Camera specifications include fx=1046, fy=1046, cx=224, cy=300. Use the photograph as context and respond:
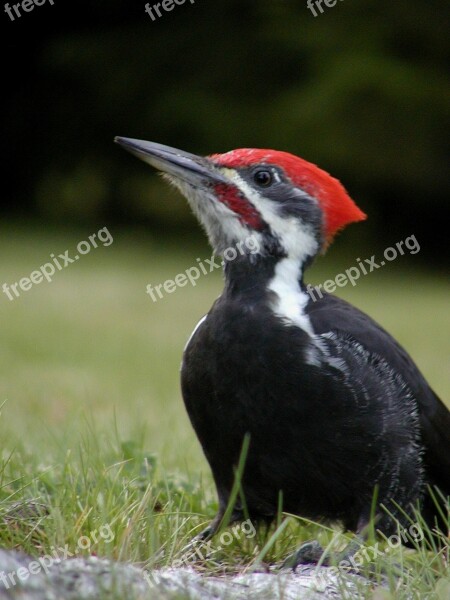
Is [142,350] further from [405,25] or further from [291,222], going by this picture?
[405,25]

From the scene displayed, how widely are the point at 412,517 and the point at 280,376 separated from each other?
75 centimetres

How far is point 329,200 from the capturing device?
3.60m

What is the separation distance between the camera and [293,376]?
316 centimetres

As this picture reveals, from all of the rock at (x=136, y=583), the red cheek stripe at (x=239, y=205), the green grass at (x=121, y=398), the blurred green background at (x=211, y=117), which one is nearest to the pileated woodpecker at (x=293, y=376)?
the red cheek stripe at (x=239, y=205)

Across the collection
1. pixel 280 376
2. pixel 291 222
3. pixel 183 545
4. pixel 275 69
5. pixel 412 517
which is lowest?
pixel 412 517

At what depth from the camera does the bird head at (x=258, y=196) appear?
11.4 feet

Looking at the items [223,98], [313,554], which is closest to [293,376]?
[313,554]

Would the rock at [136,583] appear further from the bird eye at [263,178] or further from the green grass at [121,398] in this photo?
the bird eye at [263,178]

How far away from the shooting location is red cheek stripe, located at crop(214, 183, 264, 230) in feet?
11.4

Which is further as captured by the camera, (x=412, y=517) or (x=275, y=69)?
(x=275, y=69)

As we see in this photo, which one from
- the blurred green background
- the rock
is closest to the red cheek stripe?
the rock

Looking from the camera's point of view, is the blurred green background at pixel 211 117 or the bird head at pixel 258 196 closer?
the bird head at pixel 258 196

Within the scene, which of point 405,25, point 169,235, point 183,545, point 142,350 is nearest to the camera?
point 183,545

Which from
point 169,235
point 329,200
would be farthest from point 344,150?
point 329,200
